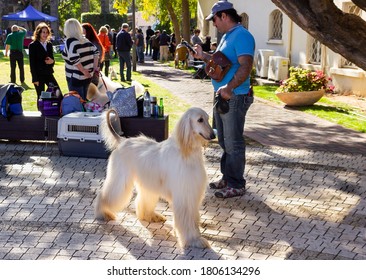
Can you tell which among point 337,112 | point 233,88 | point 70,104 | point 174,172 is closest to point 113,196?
point 174,172

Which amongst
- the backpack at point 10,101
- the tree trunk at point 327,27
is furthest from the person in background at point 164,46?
the tree trunk at point 327,27

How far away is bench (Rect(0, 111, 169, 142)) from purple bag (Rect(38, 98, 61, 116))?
11 centimetres

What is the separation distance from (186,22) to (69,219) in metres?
22.7

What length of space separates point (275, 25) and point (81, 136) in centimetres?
1476

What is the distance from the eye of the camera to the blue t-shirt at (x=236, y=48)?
5902 mm

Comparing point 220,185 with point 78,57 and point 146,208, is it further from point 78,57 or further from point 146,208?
point 78,57

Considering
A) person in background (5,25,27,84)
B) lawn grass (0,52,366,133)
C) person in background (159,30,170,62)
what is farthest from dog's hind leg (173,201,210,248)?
person in background (159,30,170,62)

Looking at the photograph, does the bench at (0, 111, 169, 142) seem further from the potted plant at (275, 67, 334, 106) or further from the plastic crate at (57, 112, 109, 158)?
the potted plant at (275, 67, 334, 106)

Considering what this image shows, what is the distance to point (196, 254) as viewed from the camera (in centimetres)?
482

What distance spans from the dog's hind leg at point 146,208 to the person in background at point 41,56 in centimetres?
580

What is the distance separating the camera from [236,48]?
19.5ft

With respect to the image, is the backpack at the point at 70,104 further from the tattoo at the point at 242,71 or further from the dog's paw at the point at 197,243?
the dog's paw at the point at 197,243

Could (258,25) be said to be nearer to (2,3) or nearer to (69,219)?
(69,219)
